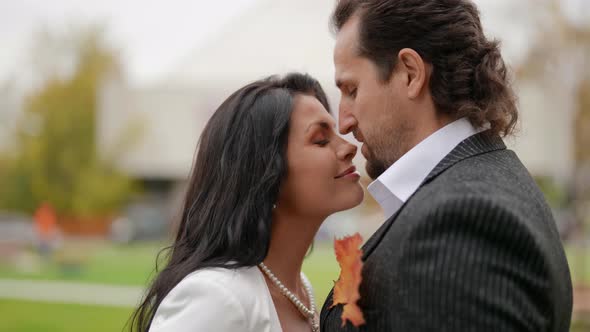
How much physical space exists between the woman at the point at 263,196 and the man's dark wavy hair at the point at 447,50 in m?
0.50

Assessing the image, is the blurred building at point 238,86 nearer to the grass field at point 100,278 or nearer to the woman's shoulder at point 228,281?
the grass field at point 100,278

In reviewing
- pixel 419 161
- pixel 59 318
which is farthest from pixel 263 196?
pixel 59 318

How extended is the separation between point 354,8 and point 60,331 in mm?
8739

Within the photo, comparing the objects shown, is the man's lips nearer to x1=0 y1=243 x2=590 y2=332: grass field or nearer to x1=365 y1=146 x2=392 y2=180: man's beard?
x1=365 y1=146 x2=392 y2=180: man's beard

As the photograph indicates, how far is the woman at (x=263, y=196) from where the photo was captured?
2750 millimetres

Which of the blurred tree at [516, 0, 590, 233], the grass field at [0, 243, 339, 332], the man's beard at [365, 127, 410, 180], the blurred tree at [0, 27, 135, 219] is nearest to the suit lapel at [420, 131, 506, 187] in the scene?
the man's beard at [365, 127, 410, 180]

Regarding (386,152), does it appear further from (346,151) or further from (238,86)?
(238,86)

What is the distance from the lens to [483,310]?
178 cm

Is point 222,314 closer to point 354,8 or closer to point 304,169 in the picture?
point 304,169

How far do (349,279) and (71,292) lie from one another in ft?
41.4

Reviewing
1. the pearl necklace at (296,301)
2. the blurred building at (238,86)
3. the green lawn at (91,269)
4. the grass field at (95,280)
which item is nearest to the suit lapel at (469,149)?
Answer: the pearl necklace at (296,301)

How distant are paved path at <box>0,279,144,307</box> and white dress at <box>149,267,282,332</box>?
9.69 metres

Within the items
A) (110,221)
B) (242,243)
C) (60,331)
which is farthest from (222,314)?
(110,221)

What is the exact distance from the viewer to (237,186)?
9.26 feet
